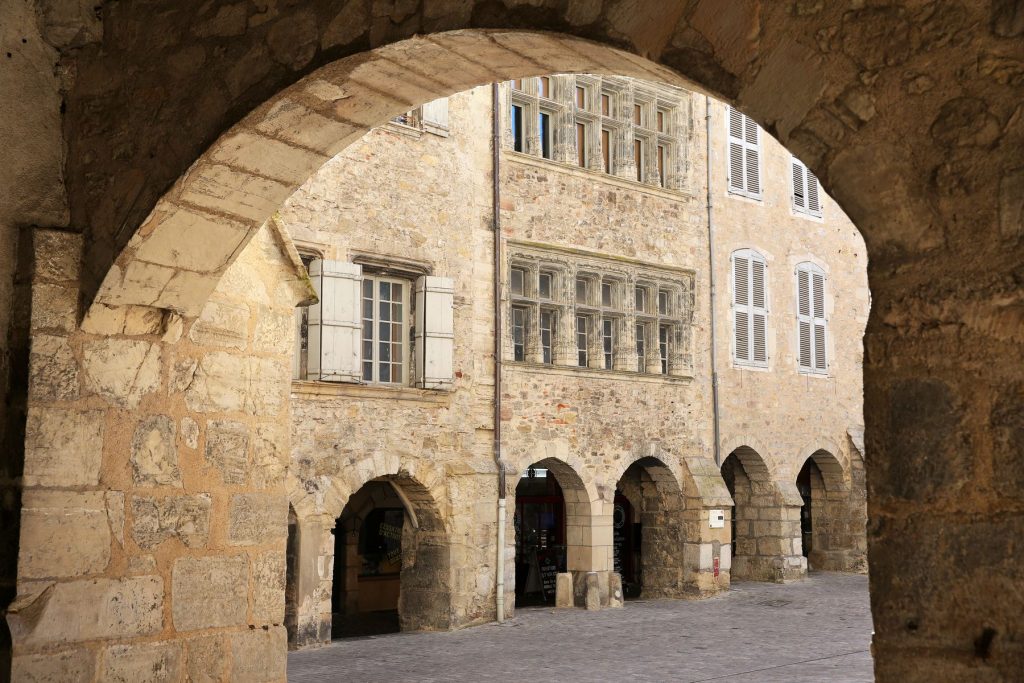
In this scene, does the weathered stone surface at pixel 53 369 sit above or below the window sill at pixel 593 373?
below

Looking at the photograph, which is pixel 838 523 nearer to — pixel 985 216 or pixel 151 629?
pixel 151 629

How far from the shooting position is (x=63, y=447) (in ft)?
11.6

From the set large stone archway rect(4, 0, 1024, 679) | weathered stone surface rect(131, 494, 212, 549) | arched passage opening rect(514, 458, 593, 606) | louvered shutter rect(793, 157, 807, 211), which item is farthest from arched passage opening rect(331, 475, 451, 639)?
large stone archway rect(4, 0, 1024, 679)

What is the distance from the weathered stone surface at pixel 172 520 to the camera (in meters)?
3.70

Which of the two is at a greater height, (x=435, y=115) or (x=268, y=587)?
(x=435, y=115)

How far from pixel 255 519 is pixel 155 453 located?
45 cm

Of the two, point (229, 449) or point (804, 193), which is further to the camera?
point (804, 193)

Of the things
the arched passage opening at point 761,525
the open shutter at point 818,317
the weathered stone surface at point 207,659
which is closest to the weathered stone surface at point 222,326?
the weathered stone surface at point 207,659

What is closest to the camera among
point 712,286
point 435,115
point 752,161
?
point 435,115

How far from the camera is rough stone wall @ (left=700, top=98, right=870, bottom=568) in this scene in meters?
16.6

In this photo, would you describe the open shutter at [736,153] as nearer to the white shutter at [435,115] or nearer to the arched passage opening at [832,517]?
the arched passage opening at [832,517]

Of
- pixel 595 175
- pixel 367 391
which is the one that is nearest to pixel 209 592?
pixel 367 391

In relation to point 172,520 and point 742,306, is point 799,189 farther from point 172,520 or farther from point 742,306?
point 172,520

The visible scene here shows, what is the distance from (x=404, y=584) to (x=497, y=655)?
2.39 meters
